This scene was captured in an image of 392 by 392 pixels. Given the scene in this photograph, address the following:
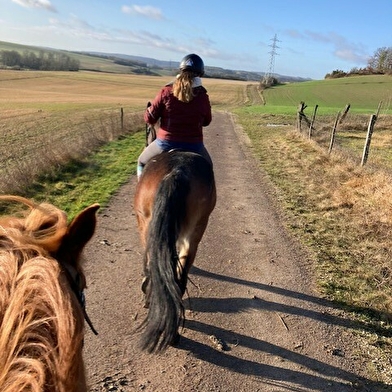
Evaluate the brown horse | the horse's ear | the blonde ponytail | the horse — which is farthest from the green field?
the horse

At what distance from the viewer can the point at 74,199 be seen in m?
7.95

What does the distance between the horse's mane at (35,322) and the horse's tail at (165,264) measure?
6.38ft

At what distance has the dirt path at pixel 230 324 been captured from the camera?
3422mm

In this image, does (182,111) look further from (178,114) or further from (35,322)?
(35,322)

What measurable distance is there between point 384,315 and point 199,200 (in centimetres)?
259

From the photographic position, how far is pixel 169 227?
134 inches

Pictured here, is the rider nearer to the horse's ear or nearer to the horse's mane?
the horse's ear

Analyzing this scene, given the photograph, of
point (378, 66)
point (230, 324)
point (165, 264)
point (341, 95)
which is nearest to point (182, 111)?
point (165, 264)

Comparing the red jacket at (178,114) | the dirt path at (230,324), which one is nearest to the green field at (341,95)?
the dirt path at (230,324)

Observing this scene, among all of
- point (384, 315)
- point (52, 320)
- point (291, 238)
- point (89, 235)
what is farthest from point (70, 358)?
point (291, 238)

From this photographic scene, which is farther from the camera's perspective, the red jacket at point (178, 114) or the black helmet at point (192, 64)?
the red jacket at point (178, 114)

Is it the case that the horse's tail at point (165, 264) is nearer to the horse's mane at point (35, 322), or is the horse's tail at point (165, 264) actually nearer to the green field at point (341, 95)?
the horse's mane at point (35, 322)

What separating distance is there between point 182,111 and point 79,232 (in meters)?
3.29

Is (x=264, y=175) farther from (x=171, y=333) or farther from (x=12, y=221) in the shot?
(x=12, y=221)
